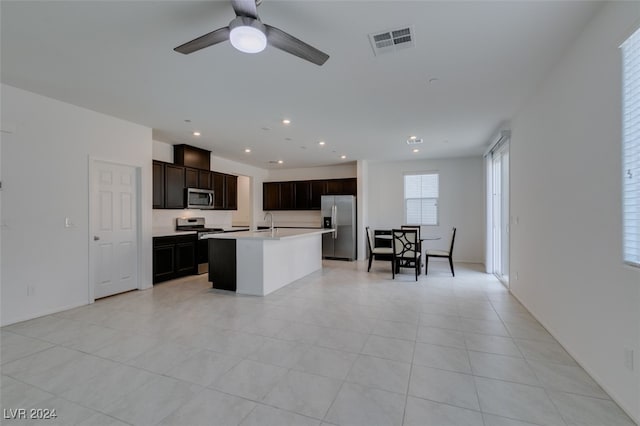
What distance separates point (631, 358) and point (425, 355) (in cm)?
130

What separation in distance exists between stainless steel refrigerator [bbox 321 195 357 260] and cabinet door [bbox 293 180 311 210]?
0.66 m

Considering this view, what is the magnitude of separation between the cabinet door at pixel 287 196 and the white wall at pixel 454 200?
2682mm

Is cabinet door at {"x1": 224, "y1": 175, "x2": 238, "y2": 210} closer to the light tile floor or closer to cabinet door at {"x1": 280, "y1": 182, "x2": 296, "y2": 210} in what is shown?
cabinet door at {"x1": 280, "y1": 182, "x2": 296, "y2": 210}

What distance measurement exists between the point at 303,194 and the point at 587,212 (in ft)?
22.3

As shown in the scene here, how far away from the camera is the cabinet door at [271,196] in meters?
8.77

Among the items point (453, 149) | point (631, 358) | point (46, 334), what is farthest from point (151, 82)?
point (453, 149)

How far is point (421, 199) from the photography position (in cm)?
781

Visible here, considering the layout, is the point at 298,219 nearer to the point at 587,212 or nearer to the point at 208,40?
the point at 208,40

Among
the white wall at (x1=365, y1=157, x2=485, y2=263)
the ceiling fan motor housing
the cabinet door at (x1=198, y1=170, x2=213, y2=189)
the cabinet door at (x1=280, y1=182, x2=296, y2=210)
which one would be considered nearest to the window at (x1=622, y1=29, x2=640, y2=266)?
the ceiling fan motor housing

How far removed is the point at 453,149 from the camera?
6.47 metres

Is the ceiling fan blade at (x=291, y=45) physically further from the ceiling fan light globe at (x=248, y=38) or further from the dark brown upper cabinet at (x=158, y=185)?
the dark brown upper cabinet at (x=158, y=185)

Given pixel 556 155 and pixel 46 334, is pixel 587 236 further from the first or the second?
pixel 46 334

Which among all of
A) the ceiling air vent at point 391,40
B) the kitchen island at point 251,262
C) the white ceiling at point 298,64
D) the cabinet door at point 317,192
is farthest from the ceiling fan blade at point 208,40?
the cabinet door at point 317,192

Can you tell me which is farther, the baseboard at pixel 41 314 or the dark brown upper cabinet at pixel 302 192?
the dark brown upper cabinet at pixel 302 192
